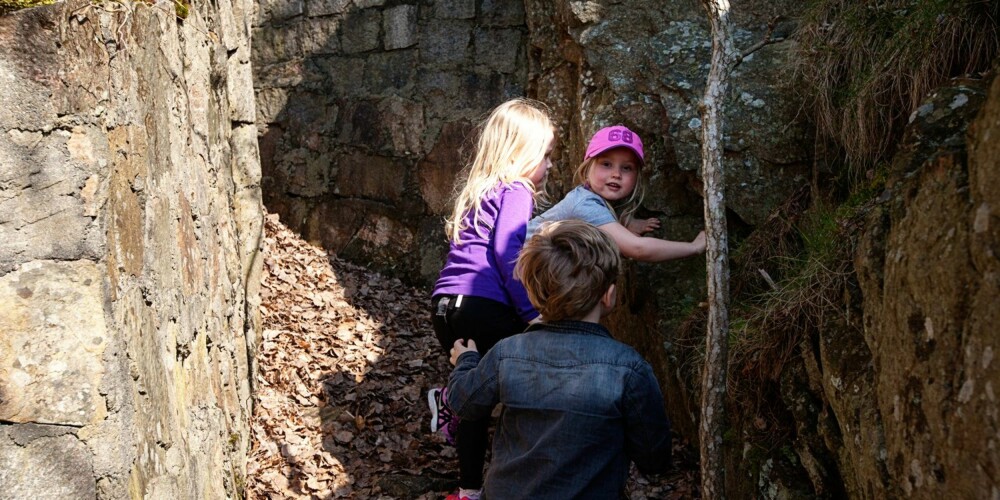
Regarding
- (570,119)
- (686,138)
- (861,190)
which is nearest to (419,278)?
(570,119)

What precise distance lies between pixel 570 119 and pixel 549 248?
261 cm

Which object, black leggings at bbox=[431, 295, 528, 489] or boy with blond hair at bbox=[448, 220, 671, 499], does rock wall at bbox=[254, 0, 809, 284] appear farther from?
boy with blond hair at bbox=[448, 220, 671, 499]

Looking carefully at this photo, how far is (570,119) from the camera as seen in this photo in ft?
16.7

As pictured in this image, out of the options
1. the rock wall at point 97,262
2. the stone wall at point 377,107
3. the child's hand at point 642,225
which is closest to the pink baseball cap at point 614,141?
the child's hand at point 642,225

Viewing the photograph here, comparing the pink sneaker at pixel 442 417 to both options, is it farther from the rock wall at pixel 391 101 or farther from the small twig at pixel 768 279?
the rock wall at pixel 391 101

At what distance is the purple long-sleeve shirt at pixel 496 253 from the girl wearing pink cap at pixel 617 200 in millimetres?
112

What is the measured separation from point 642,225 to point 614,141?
1.51 feet

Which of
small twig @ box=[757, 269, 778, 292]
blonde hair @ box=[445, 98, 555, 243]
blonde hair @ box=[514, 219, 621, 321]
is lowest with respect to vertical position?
small twig @ box=[757, 269, 778, 292]

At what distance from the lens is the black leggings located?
3.57 m

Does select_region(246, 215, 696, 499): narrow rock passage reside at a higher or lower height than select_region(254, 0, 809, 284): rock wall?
lower

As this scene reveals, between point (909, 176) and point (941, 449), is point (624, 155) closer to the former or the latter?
point (909, 176)

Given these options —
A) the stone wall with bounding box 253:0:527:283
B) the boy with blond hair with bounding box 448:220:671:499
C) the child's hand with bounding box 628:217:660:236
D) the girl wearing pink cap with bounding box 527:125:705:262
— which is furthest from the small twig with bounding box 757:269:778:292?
the stone wall with bounding box 253:0:527:283

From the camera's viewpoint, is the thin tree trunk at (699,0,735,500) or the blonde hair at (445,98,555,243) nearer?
the thin tree trunk at (699,0,735,500)

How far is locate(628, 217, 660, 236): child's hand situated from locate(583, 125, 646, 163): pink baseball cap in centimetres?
31
